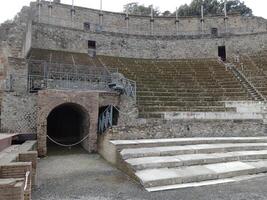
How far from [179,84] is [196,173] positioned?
34.2 feet

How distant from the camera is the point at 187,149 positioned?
8.58m

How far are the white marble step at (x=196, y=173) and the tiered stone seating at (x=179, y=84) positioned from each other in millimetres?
5330

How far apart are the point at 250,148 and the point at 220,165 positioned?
7.75ft

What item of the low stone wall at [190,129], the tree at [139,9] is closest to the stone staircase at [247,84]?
the low stone wall at [190,129]

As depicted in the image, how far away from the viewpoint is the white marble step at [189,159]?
7.23 metres

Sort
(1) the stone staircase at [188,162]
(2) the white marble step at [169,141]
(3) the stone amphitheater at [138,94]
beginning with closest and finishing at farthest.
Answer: (1) the stone staircase at [188,162] < (3) the stone amphitheater at [138,94] < (2) the white marble step at [169,141]

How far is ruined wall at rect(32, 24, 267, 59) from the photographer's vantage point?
21.8 metres

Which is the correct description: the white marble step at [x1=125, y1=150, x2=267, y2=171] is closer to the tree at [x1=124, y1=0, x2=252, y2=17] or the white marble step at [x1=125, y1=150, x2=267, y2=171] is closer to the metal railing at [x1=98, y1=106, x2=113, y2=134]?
the metal railing at [x1=98, y1=106, x2=113, y2=134]

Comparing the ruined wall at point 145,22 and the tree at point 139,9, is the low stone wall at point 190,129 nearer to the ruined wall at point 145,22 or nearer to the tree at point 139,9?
the ruined wall at point 145,22

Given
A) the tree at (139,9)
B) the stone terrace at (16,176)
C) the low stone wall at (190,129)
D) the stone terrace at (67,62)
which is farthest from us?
the tree at (139,9)

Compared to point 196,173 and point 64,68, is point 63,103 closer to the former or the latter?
point 64,68

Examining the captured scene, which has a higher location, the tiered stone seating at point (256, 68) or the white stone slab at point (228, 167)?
the tiered stone seating at point (256, 68)

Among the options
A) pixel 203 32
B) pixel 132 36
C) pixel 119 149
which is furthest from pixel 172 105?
A: pixel 203 32

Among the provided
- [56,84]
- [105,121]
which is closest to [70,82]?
[56,84]
